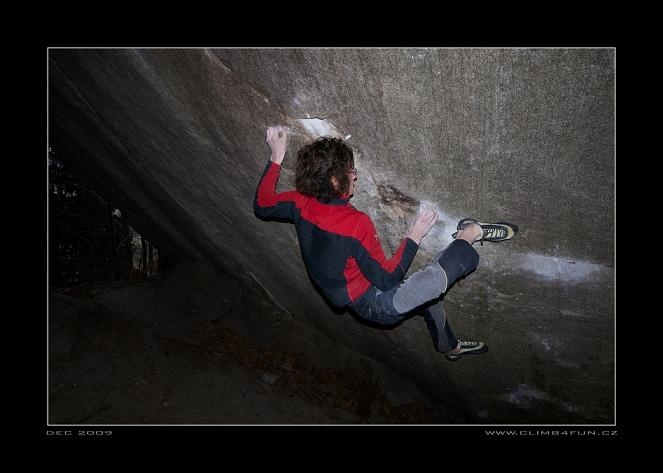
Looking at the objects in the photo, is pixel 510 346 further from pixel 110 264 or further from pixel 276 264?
pixel 110 264

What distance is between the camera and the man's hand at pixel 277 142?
9.38 ft

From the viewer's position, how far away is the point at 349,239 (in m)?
2.46

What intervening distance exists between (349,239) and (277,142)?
101 cm

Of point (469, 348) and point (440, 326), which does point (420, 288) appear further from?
point (469, 348)

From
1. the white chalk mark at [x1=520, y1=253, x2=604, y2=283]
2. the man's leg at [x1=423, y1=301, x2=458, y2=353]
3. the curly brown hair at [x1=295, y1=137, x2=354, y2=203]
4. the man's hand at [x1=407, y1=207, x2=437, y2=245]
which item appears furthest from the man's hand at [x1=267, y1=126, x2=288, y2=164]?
the white chalk mark at [x1=520, y1=253, x2=604, y2=283]

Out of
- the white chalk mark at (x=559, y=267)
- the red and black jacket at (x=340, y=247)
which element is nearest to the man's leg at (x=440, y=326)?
the white chalk mark at (x=559, y=267)

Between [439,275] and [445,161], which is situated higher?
[445,161]

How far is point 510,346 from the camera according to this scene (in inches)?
139

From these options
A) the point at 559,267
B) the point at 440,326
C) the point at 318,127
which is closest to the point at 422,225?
the point at 318,127

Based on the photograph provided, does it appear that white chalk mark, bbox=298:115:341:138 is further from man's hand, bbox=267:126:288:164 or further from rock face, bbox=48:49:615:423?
man's hand, bbox=267:126:288:164

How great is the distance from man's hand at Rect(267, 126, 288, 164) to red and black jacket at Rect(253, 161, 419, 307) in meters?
0.22

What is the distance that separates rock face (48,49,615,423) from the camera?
2088 millimetres

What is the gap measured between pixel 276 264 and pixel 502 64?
3.33 metres

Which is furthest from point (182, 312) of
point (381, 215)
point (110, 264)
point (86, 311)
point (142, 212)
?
point (110, 264)
